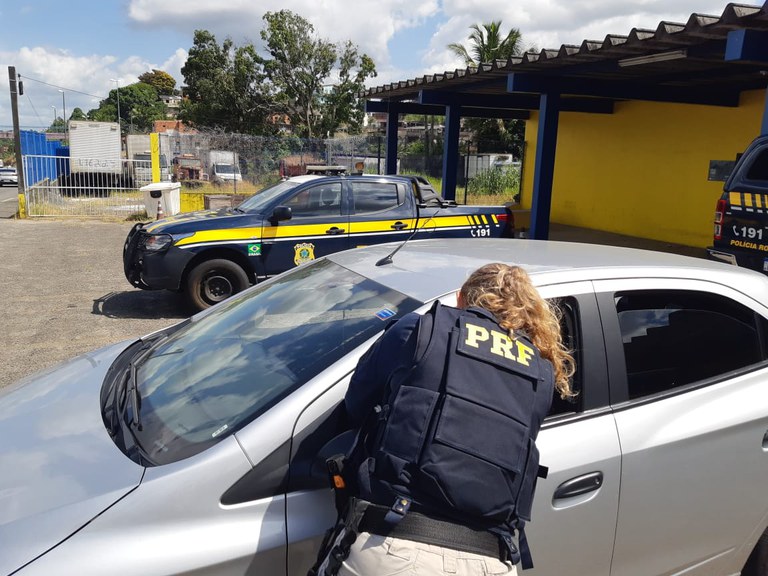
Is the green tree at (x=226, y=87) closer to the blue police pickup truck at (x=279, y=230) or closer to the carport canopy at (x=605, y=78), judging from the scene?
the carport canopy at (x=605, y=78)

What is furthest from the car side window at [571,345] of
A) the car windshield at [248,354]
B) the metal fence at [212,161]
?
the metal fence at [212,161]

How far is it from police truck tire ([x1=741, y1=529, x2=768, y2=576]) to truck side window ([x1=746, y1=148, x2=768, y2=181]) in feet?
17.9

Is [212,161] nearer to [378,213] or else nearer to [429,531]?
[378,213]

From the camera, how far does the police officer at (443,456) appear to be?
5.08ft

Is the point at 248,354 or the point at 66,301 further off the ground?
the point at 248,354

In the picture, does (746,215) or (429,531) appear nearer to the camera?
(429,531)

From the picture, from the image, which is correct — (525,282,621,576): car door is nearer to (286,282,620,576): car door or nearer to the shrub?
(286,282,620,576): car door

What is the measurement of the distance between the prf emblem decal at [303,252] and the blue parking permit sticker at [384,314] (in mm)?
5699

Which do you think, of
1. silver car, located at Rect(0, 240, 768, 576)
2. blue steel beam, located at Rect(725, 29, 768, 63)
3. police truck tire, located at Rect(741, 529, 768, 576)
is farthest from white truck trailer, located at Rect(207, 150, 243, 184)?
police truck tire, located at Rect(741, 529, 768, 576)

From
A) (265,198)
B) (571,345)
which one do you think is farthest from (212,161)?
(571,345)

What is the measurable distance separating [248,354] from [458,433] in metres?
1.10

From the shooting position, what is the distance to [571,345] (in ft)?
7.38

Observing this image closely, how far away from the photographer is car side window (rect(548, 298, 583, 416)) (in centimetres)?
218

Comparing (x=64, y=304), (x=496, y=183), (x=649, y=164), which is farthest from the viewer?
(x=496, y=183)
